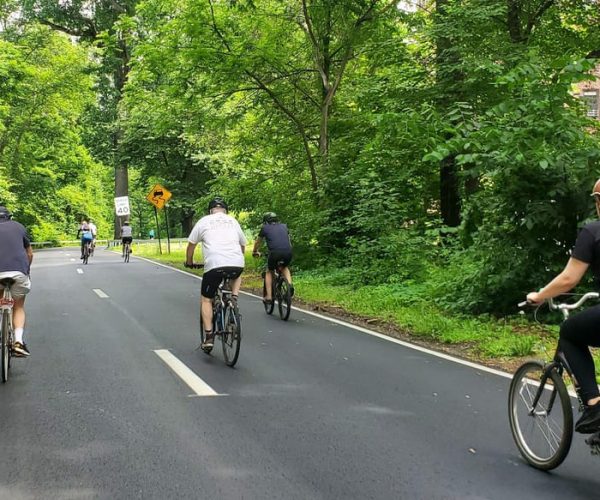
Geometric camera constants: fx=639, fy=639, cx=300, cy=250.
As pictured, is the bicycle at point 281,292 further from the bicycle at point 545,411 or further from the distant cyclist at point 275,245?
the bicycle at point 545,411

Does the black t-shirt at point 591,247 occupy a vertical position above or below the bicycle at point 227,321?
above

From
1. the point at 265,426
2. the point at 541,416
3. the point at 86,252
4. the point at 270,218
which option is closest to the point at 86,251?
the point at 86,252

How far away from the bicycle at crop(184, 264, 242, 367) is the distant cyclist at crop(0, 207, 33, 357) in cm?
182

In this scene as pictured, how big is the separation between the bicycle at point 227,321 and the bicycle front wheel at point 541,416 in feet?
11.8

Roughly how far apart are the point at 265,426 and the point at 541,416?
209 centimetres

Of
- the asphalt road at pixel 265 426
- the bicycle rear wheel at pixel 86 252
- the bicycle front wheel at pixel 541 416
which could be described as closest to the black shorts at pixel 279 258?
the asphalt road at pixel 265 426

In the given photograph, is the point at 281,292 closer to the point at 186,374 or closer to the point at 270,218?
the point at 270,218

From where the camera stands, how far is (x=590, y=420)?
3.84 meters

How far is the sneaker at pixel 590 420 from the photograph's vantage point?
3.80 metres

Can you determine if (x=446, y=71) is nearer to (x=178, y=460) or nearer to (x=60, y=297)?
(x=60, y=297)

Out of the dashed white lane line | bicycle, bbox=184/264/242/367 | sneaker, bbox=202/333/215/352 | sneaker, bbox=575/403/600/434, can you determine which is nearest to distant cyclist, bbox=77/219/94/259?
the dashed white lane line

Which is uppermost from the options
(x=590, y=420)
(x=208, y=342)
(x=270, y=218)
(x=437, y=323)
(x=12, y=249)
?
(x=270, y=218)

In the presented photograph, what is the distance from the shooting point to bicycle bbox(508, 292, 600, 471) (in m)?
4.02

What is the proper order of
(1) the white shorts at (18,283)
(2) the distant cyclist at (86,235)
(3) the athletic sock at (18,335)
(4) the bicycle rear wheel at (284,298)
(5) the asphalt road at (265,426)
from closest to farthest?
(5) the asphalt road at (265,426)
(1) the white shorts at (18,283)
(3) the athletic sock at (18,335)
(4) the bicycle rear wheel at (284,298)
(2) the distant cyclist at (86,235)
